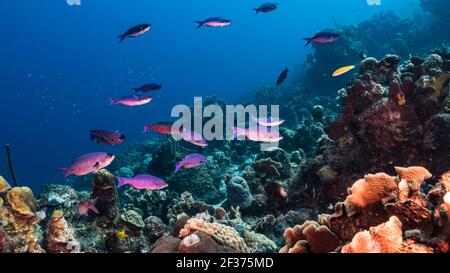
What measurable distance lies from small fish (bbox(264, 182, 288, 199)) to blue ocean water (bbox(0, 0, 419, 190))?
270 ft

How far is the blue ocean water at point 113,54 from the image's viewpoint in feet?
331

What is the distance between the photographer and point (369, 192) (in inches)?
117

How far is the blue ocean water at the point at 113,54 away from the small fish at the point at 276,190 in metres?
82.3

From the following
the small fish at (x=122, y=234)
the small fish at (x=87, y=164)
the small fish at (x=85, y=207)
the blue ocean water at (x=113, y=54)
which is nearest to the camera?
the small fish at (x=122, y=234)

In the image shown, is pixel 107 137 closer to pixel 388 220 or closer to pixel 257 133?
pixel 257 133

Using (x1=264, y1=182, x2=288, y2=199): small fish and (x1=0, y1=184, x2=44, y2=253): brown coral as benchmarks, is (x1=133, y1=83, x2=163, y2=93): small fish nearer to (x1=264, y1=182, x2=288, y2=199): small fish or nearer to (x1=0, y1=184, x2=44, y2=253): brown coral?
(x1=264, y1=182, x2=288, y2=199): small fish

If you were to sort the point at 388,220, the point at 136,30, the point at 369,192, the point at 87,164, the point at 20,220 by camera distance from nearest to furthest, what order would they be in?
the point at 388,220 < the point at 369,192 < the point at 20,220 < the point at 87,164 < the point at 136,30

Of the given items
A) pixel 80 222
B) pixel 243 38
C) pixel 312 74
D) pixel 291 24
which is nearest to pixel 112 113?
pixel 243 38

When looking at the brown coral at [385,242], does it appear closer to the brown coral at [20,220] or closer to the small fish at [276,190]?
the brown coral at [20,220]

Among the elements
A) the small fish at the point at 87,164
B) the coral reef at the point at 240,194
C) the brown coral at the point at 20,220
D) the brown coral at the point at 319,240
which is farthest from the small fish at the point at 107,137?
the brown coral at the point at 319,240

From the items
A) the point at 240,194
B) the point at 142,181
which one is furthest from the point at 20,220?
the point at 240,194

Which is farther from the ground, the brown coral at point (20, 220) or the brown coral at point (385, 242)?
the brown coral at point (385, 242)

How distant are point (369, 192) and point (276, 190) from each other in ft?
10.9

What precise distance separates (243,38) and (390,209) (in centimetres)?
13203
